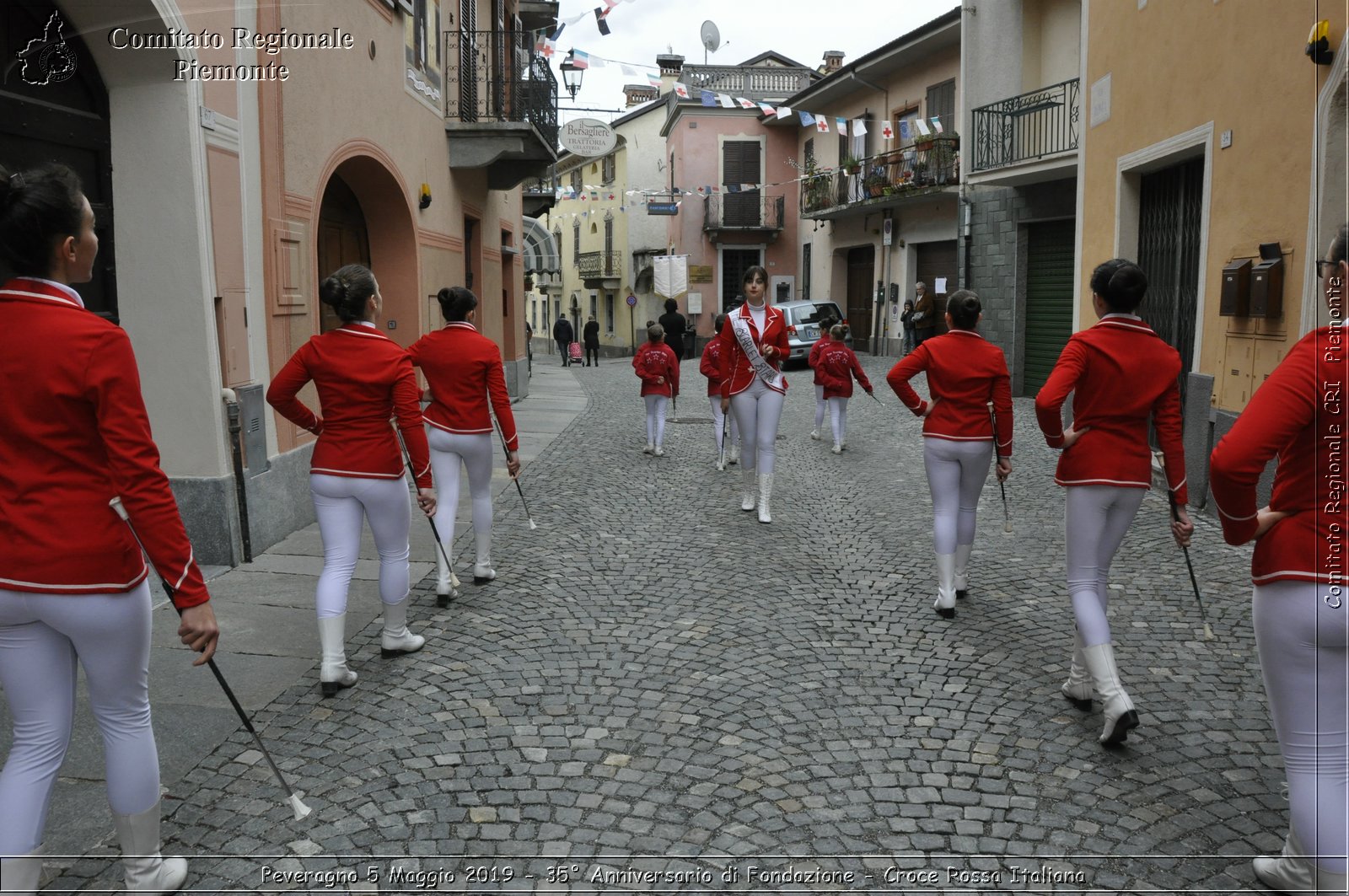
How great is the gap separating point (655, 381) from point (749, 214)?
28196 millimetres

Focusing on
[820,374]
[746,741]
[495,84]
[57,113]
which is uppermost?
[495,84]

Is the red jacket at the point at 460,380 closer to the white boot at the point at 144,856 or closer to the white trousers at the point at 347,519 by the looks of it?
the white trousers at the point at 347,519

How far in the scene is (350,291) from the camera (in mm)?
4902

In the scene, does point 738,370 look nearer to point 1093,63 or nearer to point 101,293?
point 101,293

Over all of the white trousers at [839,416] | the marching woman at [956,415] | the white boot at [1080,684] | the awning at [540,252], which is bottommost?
the white boot at [1080,684]

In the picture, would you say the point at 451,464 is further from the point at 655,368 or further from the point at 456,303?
the point at 655,368

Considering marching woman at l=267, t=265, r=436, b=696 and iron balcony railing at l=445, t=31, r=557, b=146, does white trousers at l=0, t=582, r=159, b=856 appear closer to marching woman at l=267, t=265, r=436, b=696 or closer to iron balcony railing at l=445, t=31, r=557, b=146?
marching woman at l=267, t=265, r=436, b=696

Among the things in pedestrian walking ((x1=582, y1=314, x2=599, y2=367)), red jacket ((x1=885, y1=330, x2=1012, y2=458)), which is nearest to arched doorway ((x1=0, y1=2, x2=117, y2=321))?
red jacket ((x1=885, y1=330, x2=1012, y2=458))

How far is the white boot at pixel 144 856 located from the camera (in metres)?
3.08

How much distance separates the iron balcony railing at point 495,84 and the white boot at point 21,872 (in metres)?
12.8

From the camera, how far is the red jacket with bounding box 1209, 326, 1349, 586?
9.12 feet

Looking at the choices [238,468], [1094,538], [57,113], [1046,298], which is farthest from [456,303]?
[1046,298]

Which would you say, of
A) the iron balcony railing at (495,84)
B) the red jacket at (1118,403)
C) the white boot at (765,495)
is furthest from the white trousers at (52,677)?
the iron balcony railing at (495,84)

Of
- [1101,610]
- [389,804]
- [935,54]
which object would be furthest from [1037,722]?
[935,54]
